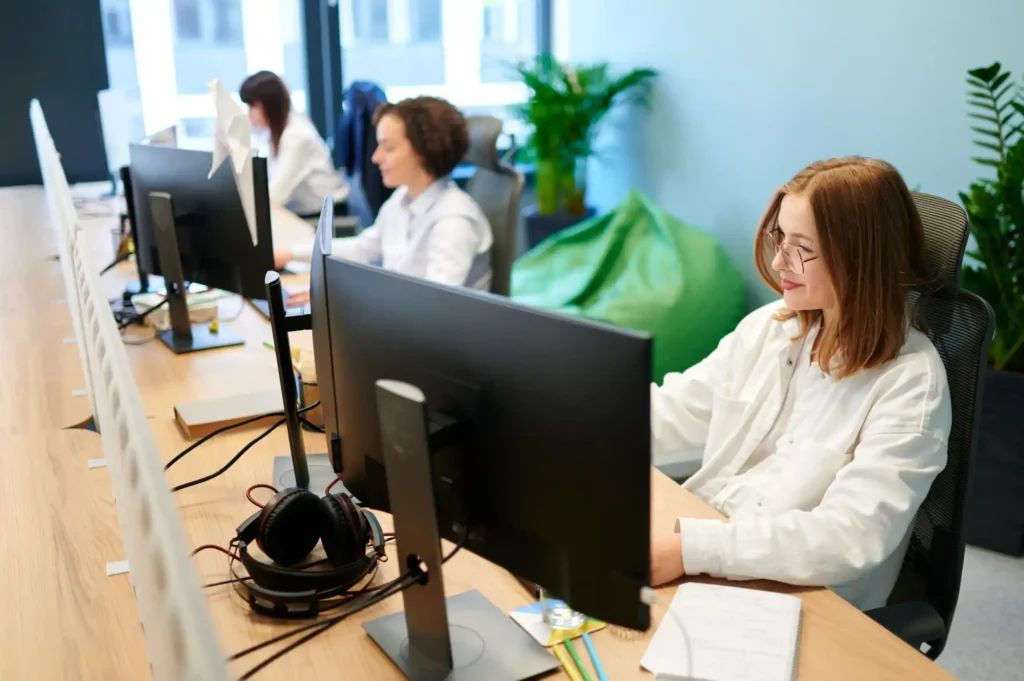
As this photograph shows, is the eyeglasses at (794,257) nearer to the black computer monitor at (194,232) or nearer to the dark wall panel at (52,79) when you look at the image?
the black computer monitor at (194,232)

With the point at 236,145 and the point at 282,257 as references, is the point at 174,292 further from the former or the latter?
the point at 282,257

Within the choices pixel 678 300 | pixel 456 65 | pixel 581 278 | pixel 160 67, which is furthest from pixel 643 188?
pixel 160 67

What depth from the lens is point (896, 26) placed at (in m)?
2.97

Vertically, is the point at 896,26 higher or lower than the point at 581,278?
higher

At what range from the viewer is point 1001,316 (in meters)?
2.47

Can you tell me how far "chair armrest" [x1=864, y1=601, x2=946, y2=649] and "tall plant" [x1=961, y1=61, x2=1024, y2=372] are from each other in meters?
1.36

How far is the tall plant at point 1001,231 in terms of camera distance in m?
2.36

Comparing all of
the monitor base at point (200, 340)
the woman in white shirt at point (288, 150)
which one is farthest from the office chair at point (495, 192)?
the woman in white shirt at point (288, 150)

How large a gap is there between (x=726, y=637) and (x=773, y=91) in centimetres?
282

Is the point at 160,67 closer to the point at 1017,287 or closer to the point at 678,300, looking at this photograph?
the point at 678,300

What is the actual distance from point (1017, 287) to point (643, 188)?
2.14m

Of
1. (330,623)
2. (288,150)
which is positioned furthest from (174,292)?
(288,150)

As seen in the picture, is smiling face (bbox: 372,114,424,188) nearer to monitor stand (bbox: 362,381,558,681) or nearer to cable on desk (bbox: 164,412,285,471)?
cable on desk (bbox: 164,412,285,471)

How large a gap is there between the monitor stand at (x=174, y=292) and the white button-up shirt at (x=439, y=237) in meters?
0.48
